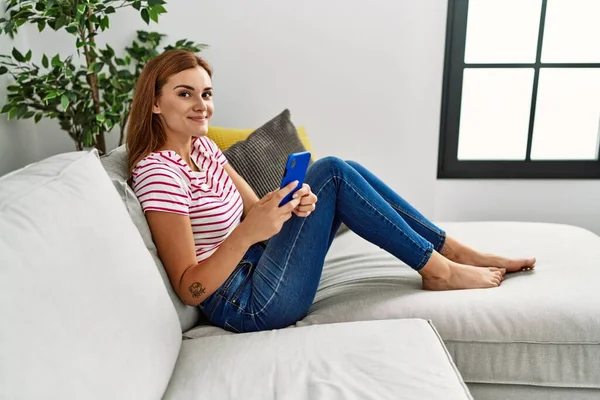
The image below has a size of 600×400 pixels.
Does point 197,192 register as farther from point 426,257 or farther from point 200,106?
point 426,257

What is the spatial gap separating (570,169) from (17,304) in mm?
2465

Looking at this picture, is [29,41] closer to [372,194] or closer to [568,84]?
[372,194]

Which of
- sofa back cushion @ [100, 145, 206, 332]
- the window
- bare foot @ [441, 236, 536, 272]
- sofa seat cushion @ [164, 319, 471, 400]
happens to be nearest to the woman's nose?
sofa back cushion @ [100, 145, 206, 332]

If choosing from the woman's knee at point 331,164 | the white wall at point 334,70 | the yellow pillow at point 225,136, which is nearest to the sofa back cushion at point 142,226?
the woman's knee at point 331,164

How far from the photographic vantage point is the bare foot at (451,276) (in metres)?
1.35

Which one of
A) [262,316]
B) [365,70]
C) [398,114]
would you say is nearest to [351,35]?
[365,70]

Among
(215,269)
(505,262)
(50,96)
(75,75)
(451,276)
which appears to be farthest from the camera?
(75,75)

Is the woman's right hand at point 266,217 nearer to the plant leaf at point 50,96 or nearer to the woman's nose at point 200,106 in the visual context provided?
the woman's nose at point 200,106

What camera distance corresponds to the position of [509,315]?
48.3 inches

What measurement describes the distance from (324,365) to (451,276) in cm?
52

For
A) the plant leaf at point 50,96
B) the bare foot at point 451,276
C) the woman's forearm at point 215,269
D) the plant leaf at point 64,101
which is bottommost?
the bare foot at point 451,276

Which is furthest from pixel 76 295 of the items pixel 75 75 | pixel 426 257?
pixel 75 75

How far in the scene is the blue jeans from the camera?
124 centimetres

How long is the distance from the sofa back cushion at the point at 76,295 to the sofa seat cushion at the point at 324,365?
9cm
